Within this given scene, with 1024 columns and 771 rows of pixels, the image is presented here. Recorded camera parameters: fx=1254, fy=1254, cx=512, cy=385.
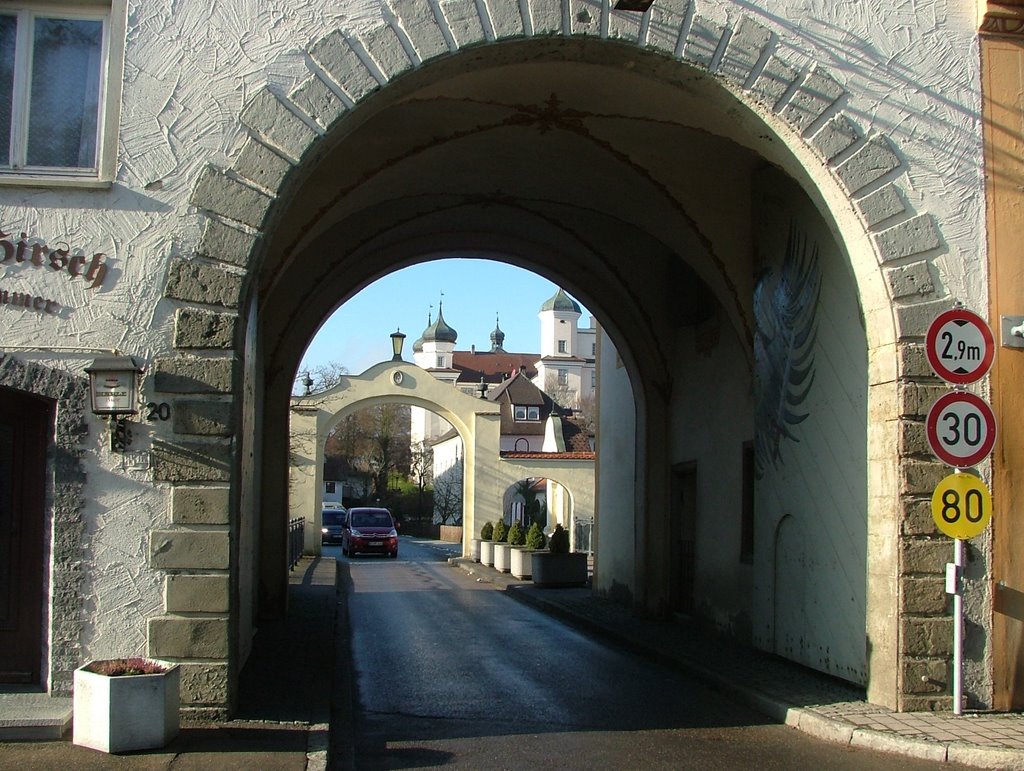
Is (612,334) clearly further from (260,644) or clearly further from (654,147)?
(260,644)

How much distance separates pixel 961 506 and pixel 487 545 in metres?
25.1

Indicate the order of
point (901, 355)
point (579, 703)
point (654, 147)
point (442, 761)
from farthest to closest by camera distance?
1. point (654, 147)
2. point (579, 703)
3. point (901, 355)
4. point (442, 761)

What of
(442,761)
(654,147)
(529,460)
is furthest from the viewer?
(529,460)

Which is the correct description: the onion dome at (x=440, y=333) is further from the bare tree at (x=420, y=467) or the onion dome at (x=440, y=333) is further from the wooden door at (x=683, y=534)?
the wooden door at (x=683, y=534)

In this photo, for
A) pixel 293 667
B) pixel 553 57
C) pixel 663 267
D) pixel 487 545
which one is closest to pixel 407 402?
pixel 487 545

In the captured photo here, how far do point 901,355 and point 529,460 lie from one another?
3081 cm

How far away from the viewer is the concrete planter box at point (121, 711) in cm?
739

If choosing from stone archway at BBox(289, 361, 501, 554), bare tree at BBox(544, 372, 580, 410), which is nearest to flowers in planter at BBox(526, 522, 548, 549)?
stone archway at BBox(289, 361, 501, 554)

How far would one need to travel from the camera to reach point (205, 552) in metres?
8.41

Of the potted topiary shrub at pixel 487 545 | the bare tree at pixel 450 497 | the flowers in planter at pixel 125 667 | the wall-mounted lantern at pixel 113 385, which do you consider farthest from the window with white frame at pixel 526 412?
the flowers in planter at pixel 125 667

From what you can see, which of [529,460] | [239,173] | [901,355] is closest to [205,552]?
[239,173]

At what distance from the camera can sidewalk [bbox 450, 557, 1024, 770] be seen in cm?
798

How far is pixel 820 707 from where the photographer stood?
31.1ft

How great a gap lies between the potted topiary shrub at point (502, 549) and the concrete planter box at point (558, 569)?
488cm
